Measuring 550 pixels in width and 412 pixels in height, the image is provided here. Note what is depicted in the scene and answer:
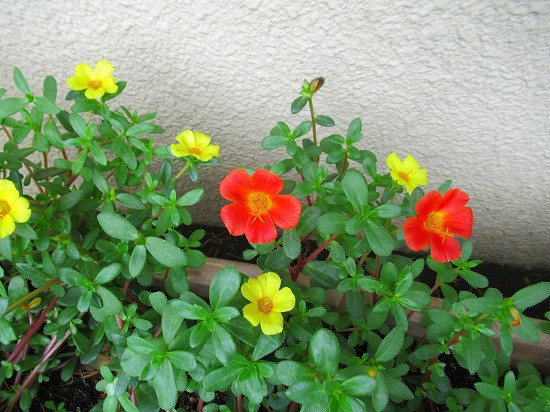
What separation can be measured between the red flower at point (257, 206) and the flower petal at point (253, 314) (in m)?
0.12

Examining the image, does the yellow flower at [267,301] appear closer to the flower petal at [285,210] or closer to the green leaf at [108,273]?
the flower petal at [285,210]

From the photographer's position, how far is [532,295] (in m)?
0.80

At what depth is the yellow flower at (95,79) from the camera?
0.90 m

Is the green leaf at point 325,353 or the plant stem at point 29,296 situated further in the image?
the plant stem at point 29,296

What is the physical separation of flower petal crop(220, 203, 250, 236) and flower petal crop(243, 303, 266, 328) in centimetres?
14

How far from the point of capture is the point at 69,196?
90 centimetres

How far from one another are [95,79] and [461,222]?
0.81 m

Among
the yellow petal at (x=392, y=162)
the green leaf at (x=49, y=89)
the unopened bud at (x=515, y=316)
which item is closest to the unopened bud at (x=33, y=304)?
the green leaf at (x=49, y=89)

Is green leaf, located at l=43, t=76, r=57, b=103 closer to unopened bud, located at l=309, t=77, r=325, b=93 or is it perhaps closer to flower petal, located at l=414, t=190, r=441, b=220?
unopened bud, located at l=309, t=77, r=325, b=93

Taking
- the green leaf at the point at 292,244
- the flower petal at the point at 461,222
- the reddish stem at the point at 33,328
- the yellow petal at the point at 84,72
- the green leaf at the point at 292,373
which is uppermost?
the yellow petal at the point at 84,72

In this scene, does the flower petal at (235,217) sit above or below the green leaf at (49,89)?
below

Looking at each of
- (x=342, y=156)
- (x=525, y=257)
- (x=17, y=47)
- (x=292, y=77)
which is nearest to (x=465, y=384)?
(x=525, y=257)

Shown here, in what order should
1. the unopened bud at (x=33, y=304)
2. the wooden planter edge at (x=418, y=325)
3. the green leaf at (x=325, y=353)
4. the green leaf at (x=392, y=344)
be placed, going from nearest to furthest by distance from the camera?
the green leaf at (x=325, y=353) < the green leaf at (x=392, y=344) < the unopened bud at (x=33, y=304) < the wooden planter edge at (x=418, y=325)

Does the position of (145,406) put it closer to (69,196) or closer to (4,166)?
(69,196)
